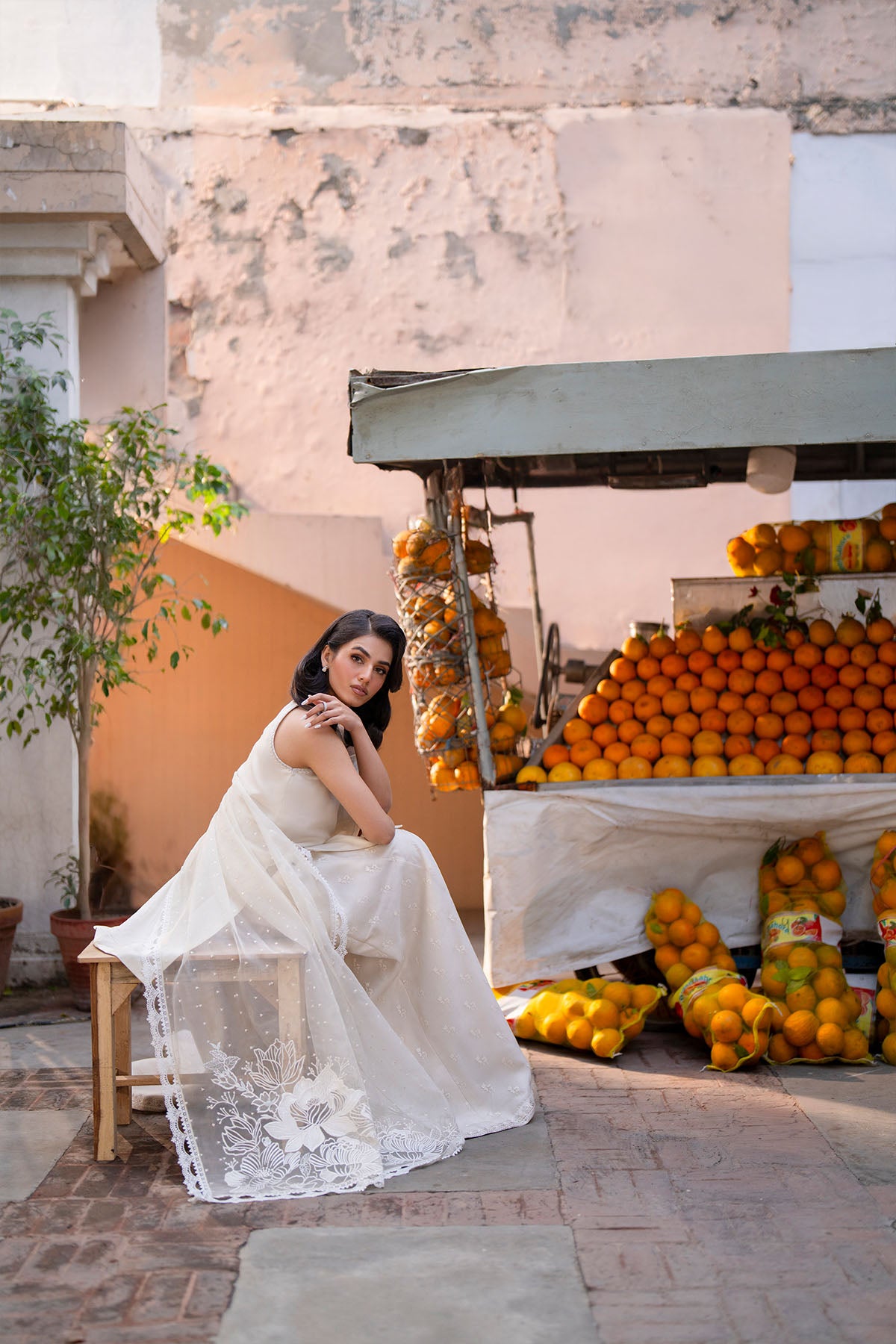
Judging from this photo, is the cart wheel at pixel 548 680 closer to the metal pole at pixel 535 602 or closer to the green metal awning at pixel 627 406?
the metal pole at pixel 535 602

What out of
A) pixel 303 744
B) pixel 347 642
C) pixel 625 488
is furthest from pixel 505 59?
pixel 303 744

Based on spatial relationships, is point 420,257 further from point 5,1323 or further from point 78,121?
point 5,1323

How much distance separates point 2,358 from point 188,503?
62.8 inches

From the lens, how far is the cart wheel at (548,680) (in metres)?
5.90

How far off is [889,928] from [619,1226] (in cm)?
200

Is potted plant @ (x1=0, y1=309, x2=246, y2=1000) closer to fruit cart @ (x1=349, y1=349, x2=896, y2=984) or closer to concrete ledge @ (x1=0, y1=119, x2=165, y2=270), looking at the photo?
concrete ledge @ (x1=0, y1=119, x2=165, y2=270)

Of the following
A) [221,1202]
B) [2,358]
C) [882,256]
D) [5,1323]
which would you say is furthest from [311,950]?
[882,256]

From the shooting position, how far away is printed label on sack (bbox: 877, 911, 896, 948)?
4.61 m

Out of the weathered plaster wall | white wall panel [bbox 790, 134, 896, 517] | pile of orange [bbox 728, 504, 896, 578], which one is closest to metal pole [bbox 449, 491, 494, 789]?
pile of orange [bbox 728, 504, 896, 578]

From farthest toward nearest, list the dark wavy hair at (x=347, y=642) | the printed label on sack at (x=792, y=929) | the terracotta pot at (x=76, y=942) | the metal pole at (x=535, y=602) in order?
1. the metal pole at (x=535, y=602)
2. the terracotta pot at (x=76, y=942)
3. the printed label on sack at (x=792, y=929)
4. the dark wavy hair at (x=347, y=642)

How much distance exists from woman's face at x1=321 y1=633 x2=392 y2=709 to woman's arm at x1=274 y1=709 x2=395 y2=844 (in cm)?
18

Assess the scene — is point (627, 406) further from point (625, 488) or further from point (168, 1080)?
point (168, 1080)

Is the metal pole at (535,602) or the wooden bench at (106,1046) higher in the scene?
the metal pole at (535,602)

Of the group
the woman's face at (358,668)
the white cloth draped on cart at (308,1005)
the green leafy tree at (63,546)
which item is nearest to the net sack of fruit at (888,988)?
the white cloth draped on cart at (308,1005)
